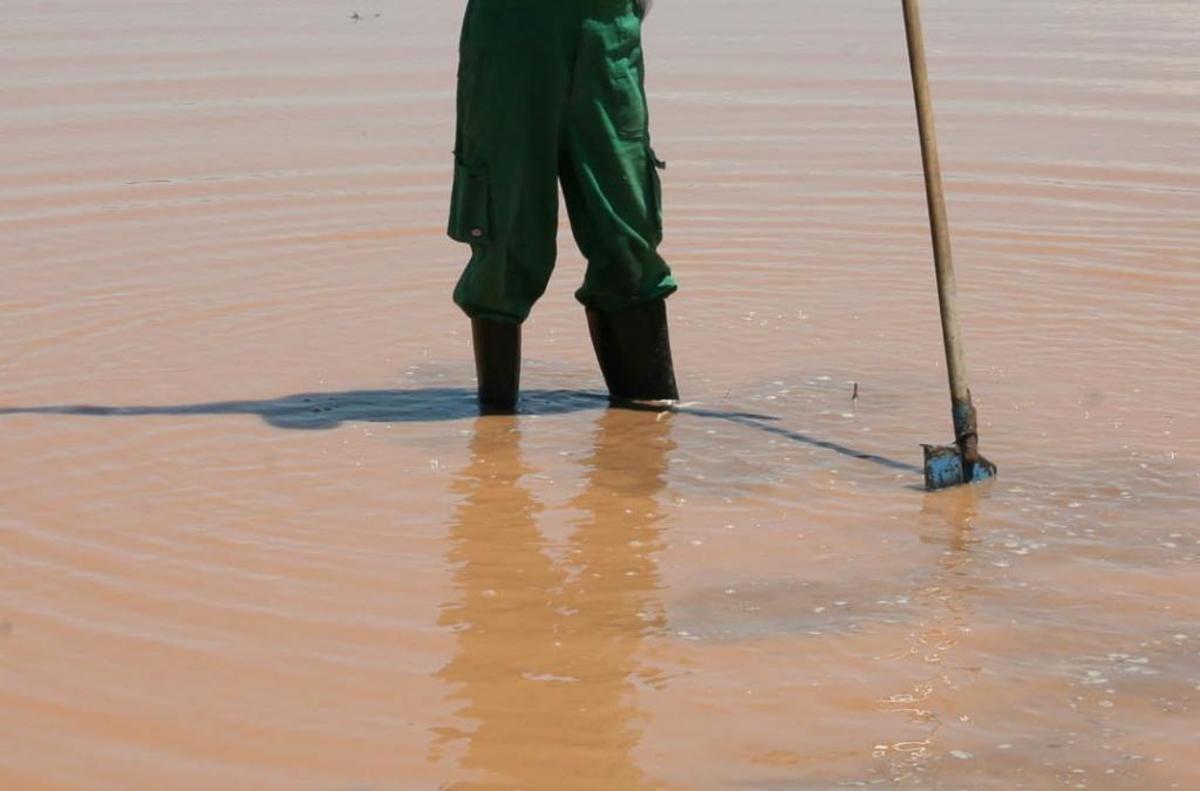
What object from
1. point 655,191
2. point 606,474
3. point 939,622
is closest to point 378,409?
point 606,474

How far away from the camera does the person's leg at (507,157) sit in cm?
575

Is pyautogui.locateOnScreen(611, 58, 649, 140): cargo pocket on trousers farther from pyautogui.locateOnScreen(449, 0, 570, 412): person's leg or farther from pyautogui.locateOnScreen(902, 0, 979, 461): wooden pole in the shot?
pyautogui.locateOnScreen(902, 0, 979, 461): wooden pole

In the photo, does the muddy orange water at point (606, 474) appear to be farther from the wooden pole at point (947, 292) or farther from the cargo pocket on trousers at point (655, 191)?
the cargo pocket on trousers at point (655, 191)

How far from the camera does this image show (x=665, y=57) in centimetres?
1181

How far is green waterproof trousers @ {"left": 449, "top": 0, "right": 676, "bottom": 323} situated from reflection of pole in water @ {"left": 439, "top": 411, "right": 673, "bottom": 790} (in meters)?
0.45

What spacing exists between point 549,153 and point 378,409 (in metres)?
0.96

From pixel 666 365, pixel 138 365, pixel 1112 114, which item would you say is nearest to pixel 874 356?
pixel 666 365

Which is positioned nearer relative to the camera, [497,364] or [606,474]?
[606,474]

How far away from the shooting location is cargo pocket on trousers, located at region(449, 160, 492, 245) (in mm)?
5859

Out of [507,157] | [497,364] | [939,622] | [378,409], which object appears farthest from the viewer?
[378,409]

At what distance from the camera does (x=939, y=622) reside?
179 inches

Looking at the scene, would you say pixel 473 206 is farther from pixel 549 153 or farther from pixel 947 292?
pixel 947 292

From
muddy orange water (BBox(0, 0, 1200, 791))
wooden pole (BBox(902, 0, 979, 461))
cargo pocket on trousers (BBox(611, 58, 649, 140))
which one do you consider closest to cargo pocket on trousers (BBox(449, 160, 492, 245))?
cargo pocket on trousers (BBox(611, 58, 649, 140))

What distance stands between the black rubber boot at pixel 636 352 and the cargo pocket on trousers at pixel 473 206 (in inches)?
17.8
